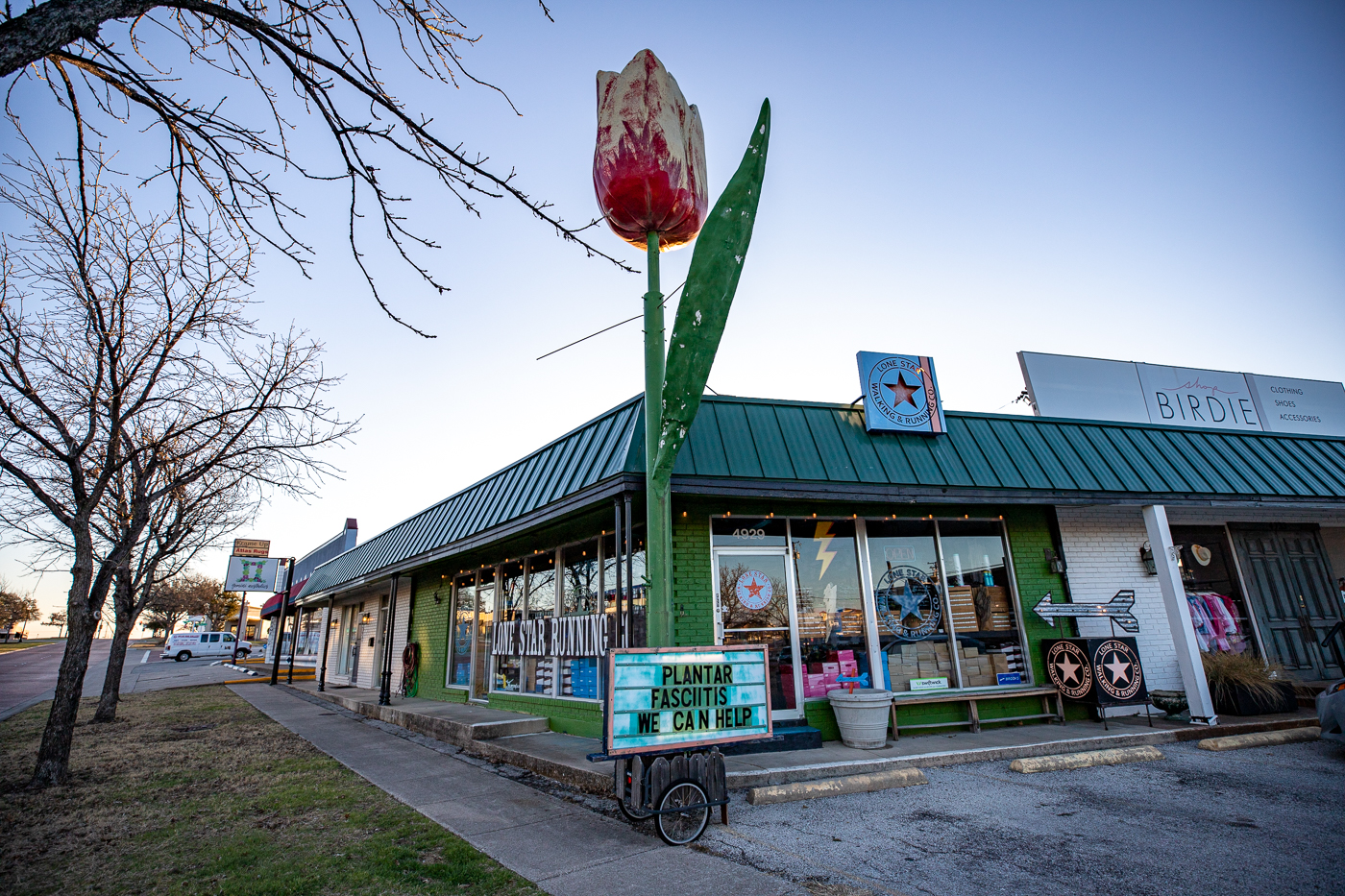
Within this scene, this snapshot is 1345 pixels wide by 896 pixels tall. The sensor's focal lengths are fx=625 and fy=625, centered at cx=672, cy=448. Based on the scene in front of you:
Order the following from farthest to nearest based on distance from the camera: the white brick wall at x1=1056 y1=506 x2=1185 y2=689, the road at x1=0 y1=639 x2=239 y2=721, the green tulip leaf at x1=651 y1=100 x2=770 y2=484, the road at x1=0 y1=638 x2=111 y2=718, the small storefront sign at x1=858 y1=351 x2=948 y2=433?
the road at x1=0 y1=639 x2=239 y2=721
the road at x1=0 y1=638 x2=111 y2=718
the white brick wall at x1=1056 y1=506 x2=1185 y2=689
the small storefront sign at x1=858 y1=351 x2=948 y2=433
the green tulip leaf at x1=651 y1=100 x2=770 y2=484

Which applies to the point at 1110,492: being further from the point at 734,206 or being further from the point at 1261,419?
the point at 1261,419

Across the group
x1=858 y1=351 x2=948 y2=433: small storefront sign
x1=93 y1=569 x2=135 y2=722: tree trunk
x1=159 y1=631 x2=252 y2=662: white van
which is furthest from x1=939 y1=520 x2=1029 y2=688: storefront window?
x1=159 y1=631 x2=252 y2=662: white van

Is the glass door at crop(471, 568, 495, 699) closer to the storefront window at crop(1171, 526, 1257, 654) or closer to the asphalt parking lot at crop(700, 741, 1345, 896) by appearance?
the asphalt parking lot at crop(700, 741, 1345, 896)

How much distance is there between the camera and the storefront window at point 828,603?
28.3 feet

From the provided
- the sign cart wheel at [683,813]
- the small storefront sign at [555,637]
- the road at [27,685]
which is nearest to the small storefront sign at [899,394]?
the small storefront sign at [555,637]

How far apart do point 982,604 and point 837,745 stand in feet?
11.2

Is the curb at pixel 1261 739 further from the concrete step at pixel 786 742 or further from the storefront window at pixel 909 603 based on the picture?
the concrete step at pixel 786 742

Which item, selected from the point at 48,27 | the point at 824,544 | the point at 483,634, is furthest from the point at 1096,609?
the point at 48,27

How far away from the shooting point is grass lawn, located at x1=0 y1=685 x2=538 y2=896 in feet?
13.7

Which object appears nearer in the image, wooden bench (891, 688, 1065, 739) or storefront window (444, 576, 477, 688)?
wooden bench (891, 688, 1065, 739)

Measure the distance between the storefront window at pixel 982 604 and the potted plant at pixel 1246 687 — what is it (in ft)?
9.52

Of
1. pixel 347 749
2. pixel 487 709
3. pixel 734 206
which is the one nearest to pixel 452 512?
pixel 487 709

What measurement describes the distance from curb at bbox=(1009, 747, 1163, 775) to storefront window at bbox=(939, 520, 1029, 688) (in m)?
A: 1.95

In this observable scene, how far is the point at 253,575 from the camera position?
108ft
